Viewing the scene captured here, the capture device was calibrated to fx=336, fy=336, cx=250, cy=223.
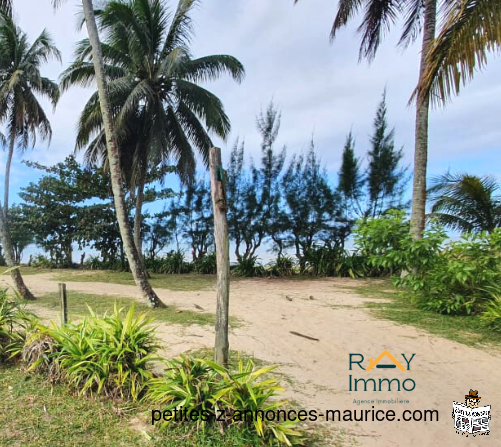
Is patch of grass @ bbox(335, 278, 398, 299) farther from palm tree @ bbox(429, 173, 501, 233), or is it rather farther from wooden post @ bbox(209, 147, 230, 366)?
wooden post @ bbox(209, 147, 230, 366)

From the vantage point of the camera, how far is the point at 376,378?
3.24 meters

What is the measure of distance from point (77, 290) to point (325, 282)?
6.62 metres

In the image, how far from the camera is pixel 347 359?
373cm

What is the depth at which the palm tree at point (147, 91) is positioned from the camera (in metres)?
9.20

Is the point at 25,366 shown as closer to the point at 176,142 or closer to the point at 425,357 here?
the point at 425,357

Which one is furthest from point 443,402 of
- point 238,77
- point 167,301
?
point 238,77

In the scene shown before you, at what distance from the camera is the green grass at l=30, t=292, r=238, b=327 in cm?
505

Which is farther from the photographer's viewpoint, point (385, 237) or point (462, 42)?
point (385, 237)

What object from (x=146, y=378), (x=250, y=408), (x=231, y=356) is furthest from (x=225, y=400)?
(x=231, y=356)

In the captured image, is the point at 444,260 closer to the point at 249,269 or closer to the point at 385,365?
the point at 385,365

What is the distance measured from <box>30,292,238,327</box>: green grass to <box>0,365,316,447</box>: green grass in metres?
2.23

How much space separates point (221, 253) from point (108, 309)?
3462 millimetres

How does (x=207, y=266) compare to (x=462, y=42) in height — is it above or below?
below

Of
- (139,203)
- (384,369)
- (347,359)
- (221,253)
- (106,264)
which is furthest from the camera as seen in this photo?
(106,264)
